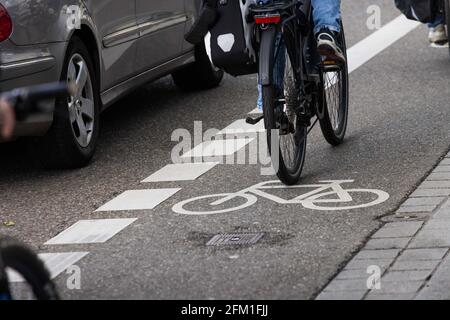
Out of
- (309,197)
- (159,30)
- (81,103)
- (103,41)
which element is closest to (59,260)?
(309,197)

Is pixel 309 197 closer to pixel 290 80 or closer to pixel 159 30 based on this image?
pixel 290 80

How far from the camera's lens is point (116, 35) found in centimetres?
905

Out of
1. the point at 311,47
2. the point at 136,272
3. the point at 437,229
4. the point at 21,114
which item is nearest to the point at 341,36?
the point at 311,47

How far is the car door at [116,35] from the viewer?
8.81 m

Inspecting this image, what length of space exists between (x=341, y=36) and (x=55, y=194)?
6.91 ft

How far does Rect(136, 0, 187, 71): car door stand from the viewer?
31.3ft

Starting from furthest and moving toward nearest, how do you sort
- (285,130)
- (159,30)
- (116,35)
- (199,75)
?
(199,75) < (159,30) < (116,35) < (285,130)

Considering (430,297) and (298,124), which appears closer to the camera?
(430,297)

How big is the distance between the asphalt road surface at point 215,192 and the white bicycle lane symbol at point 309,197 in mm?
56

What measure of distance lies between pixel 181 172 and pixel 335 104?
1.20 metres

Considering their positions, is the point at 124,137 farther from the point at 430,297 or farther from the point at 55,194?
the point at 430,297

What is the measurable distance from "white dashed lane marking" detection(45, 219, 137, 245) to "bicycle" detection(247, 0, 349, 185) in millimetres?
976

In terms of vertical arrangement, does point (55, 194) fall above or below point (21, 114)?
below

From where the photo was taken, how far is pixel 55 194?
7957 millimetres
